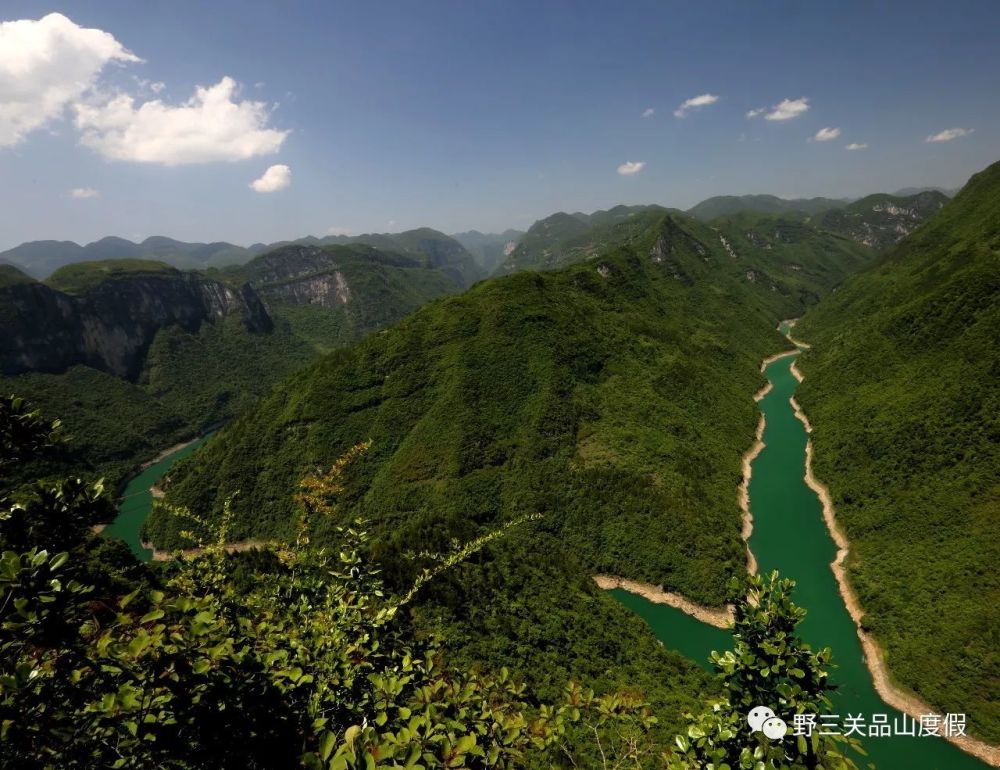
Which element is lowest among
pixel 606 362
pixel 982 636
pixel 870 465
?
pixel 982 636

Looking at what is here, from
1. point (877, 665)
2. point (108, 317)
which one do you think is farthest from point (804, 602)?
point (108, 317)

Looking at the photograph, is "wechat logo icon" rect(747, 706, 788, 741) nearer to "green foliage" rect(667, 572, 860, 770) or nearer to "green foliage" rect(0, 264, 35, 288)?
"green foliage" rect(667, 572, 860, 770)

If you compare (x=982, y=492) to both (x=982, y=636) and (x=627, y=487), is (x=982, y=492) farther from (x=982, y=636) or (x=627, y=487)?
(x=627, y=487)

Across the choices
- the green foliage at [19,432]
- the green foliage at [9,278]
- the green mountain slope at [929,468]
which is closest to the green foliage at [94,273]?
the green foliage at [9,278]

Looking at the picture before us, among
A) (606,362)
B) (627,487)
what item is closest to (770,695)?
(627,487)

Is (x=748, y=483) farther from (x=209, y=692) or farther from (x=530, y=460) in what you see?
(x=209, y=692)

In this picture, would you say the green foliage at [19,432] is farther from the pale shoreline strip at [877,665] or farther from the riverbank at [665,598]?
the pale shoreline strip at [877,665]
